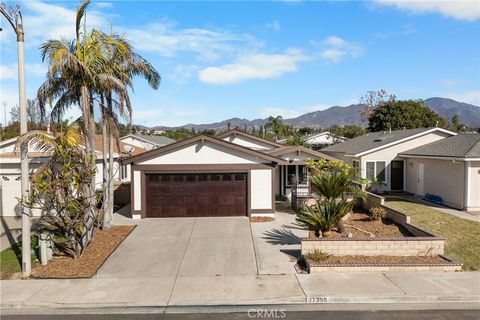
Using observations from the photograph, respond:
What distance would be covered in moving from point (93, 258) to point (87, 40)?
687 cm

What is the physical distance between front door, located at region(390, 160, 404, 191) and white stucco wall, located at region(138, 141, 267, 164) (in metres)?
11.1

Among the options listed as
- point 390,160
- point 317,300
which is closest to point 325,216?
point 317,300

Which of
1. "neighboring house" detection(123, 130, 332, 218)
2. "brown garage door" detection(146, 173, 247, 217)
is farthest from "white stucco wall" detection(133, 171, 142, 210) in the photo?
"brown garage door" detection(146, 173, 247, 217)

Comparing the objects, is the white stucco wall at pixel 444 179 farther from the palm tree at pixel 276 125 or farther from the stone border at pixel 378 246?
the palm tree at pixel 276 125

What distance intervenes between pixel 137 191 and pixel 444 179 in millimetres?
15735

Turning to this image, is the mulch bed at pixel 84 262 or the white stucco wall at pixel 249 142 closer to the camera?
the mulch bed at pixel 84 262

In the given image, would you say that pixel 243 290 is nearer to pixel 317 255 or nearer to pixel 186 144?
pixel 317 255

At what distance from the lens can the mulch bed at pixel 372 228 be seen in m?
14.2

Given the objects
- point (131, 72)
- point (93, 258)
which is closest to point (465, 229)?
point (93, 258)

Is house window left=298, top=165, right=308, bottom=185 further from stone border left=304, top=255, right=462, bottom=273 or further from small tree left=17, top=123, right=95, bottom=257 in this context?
small tree left=17, top=123, right=95, bottom=257

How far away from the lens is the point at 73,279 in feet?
33.4

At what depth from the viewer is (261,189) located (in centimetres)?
1875

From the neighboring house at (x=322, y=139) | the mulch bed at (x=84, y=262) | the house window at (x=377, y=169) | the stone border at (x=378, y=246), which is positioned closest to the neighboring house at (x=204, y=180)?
the mulch bed at (x=84, y=262)

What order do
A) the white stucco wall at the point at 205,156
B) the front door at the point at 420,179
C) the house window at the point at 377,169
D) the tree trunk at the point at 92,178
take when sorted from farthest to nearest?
the house window at the point at 377,169
the front door at the point at 420,179
the white stucco wall at the point at 205,156
the tree trunk at the point at 92,178
